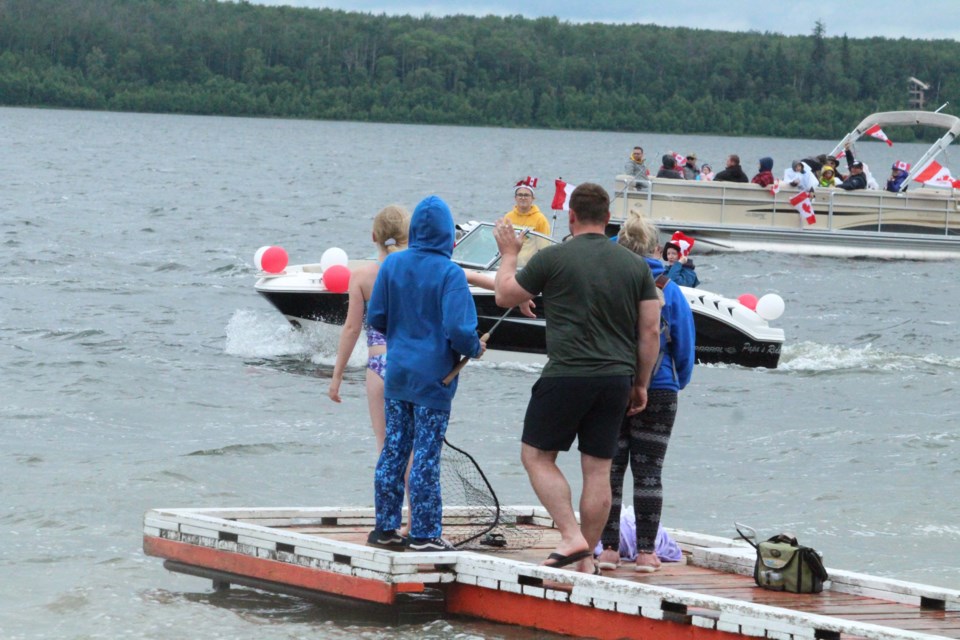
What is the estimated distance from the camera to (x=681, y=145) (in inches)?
5655

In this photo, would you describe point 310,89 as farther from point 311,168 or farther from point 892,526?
point 892,526

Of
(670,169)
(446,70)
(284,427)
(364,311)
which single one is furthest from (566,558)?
(446,70)

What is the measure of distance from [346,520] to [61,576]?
1752mm

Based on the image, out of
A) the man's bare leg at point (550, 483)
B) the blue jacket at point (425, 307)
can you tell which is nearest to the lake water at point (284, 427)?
the man's bare leg at point (550, 483)

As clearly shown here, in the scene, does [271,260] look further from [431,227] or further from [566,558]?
[566,558]

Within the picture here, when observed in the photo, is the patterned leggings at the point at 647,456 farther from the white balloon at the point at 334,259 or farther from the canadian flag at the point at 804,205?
the canadian flag at the point at 804,205

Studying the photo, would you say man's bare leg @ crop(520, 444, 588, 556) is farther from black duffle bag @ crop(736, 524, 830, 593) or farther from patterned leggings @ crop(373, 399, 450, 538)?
black duffle bag @ crop(736, 524, 830, 593)

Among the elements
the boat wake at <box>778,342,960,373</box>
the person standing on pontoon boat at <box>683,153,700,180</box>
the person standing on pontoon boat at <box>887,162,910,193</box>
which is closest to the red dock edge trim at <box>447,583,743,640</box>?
the boat wake at <box>778,342,960,373</box>

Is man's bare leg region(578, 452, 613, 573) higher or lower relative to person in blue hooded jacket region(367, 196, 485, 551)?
lower

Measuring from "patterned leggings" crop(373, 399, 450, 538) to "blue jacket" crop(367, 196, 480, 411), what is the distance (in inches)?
3.2

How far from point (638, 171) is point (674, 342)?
20930mm

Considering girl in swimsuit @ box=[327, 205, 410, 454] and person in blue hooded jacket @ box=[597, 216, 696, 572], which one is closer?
person in blue hooded jacket @ box=[597, 216, 696, 572]

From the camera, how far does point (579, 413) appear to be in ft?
21.9

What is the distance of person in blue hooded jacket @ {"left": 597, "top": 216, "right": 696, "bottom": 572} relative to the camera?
23.1 feet
